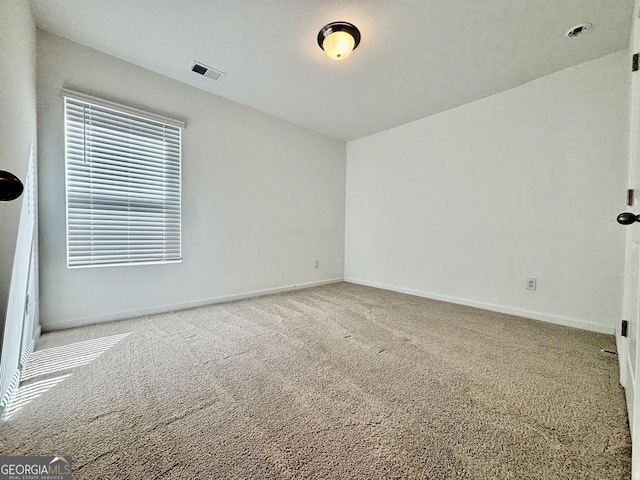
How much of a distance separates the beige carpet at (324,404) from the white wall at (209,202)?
47cm

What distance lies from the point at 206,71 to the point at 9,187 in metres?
2.52

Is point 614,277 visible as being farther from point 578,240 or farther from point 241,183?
point 241,183

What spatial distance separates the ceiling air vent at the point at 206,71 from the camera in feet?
7.81

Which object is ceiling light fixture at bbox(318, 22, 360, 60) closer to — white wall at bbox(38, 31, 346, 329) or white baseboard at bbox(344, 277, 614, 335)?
white wall at bbox(38, 31, 346, 329)

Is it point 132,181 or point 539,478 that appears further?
point 132,181

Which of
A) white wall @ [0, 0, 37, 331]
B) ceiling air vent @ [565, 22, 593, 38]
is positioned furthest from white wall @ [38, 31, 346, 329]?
ceiling air vent @ [565, 22, 593, 38]

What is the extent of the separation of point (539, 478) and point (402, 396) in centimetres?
54

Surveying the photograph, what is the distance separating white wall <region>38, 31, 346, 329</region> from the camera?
2.08 metres

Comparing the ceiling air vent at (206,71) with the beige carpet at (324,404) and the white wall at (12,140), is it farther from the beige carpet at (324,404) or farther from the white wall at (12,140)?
the beige carpet at (324,404)

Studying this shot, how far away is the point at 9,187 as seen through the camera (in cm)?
51

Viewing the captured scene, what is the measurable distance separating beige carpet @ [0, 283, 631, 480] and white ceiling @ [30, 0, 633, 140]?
2315mm

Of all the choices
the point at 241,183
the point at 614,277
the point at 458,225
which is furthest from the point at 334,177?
the point at 614,277

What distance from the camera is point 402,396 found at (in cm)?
130

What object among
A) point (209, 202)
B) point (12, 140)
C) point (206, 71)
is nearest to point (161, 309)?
point (209, 202)
